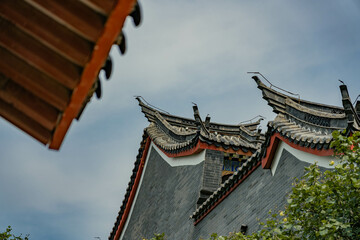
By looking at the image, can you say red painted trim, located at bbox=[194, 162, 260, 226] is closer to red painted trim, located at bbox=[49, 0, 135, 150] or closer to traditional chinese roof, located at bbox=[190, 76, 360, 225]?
traditional chinese roof, located at bbox=[190, 76, 360, 225]

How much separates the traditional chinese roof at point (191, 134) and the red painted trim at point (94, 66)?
10212 mm

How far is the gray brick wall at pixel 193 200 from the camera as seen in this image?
10508 mm

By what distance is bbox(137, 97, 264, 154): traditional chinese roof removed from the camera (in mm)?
13938

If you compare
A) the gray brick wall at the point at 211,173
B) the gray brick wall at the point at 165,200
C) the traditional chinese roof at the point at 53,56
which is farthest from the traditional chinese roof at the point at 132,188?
the traditional chinese roof at the point at 53,56

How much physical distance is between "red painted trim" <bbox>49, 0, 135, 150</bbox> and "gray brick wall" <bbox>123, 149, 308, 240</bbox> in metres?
6.62

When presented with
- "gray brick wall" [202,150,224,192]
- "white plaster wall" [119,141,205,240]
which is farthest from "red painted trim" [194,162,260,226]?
"white plaster wall" [119,141,205,240]

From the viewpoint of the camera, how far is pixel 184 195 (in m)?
14.5

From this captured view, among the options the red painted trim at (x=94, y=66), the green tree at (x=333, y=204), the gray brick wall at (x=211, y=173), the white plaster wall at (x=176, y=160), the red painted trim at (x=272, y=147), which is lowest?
the red painted trim at (x=94, y=66)

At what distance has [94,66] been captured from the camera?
10.5 ft

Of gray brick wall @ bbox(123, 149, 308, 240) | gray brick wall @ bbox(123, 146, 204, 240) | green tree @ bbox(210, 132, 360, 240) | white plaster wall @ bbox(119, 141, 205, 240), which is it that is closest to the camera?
green tree @ bbox(210, 132, 360, 240)

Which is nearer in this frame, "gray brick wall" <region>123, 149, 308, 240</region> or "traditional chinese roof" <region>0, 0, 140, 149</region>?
"traditional chinese roof" <region>0, 0, 140, 149</region>

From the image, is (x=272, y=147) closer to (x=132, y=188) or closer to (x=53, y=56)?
(x=53, y=56)

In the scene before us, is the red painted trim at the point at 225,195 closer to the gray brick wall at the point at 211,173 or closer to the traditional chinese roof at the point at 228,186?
the traditional chinese roof at the point at 228,186

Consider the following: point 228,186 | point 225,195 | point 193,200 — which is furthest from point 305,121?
point 193,200
